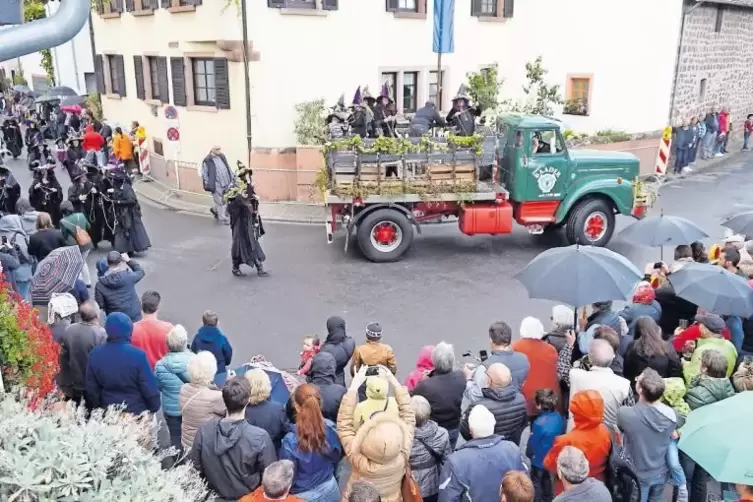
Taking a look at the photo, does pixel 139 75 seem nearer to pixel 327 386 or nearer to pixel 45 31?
pixel 327 386

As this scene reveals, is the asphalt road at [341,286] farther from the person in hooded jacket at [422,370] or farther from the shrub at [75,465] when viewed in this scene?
the shrub at [75,465]

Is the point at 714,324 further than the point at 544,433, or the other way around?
the point at 714,324

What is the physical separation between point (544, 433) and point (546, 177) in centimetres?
781

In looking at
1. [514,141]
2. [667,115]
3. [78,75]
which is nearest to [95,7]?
[78,75]

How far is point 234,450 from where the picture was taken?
4.37 meters

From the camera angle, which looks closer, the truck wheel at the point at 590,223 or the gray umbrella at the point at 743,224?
the gray umbrella at the point at 743,224

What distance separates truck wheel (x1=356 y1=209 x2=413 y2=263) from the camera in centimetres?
1207

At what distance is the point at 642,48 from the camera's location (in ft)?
65.4

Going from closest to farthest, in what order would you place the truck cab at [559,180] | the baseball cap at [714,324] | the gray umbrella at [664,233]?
the baseball cap at [714,324] < the gray umbrella at [664,233] < the truck cab at [559,180]

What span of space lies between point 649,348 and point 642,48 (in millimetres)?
16281

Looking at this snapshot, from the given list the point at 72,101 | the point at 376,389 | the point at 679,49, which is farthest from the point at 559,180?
the point at 72,101

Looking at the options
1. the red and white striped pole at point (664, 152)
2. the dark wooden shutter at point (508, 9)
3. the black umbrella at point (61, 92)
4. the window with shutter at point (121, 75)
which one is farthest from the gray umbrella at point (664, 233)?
the black umbrella at point (61, 92)

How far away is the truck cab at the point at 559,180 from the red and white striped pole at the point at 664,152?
26.2 ft

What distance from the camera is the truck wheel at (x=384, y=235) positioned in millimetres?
12070
